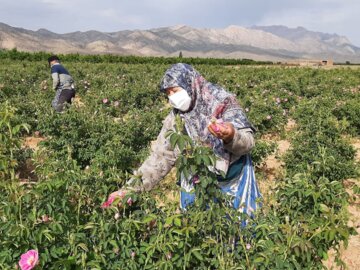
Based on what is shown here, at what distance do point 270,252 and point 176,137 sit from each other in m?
0.58

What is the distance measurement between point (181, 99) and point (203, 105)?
14 centimetres

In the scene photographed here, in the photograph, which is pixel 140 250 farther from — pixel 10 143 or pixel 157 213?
pixel 10 143

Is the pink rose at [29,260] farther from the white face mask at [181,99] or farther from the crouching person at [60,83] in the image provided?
the crouching person at [60,83]

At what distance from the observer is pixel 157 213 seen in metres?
1.74

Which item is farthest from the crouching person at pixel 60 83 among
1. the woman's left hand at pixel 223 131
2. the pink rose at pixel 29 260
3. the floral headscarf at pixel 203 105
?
the pink rose at pixel 29 260

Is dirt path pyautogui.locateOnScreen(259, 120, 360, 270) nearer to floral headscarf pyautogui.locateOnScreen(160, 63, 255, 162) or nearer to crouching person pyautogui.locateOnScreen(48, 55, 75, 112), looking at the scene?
floral headscarf pyautogui.locateOnScreen(160, 63, 255, 162)


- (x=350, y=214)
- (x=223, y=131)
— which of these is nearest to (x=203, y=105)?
(x=223, y=131)

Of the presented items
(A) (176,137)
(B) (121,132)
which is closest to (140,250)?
(A) (176,137)

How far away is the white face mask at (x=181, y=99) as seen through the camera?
2.19 meters

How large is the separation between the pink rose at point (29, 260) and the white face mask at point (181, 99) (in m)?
1.10

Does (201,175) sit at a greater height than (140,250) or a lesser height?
greater

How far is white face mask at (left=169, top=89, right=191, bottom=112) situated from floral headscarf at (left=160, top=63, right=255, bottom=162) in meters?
0.03

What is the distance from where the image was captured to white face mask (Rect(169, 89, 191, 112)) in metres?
2.19

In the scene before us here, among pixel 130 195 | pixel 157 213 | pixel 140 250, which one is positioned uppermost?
pixel 130 195
